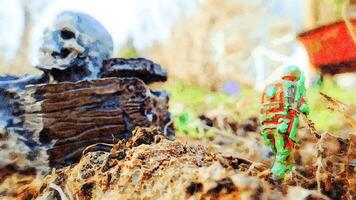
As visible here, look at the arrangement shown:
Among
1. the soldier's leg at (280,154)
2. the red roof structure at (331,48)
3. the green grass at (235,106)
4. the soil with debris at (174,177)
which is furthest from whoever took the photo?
the red roof structure at (331,48)

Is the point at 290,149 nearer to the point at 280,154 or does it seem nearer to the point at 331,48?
the point at 280,154

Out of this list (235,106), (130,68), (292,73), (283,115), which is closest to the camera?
(283,115)

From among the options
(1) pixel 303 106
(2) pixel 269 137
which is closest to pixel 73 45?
(2) pixel 269 137

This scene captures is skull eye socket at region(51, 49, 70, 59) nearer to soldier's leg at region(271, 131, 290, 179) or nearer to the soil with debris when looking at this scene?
the soil with debris

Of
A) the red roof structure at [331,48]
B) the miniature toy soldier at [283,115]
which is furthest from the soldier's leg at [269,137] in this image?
the red roof structure at [331,48]

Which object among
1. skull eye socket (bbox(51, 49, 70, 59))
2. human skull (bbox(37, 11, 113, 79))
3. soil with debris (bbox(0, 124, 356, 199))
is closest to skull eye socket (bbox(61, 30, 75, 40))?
human skull (bbox(37, 11, 113, 79))

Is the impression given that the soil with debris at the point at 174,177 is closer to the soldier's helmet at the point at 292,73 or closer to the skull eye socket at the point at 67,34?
the soldier's helmet at the point at 292,73
